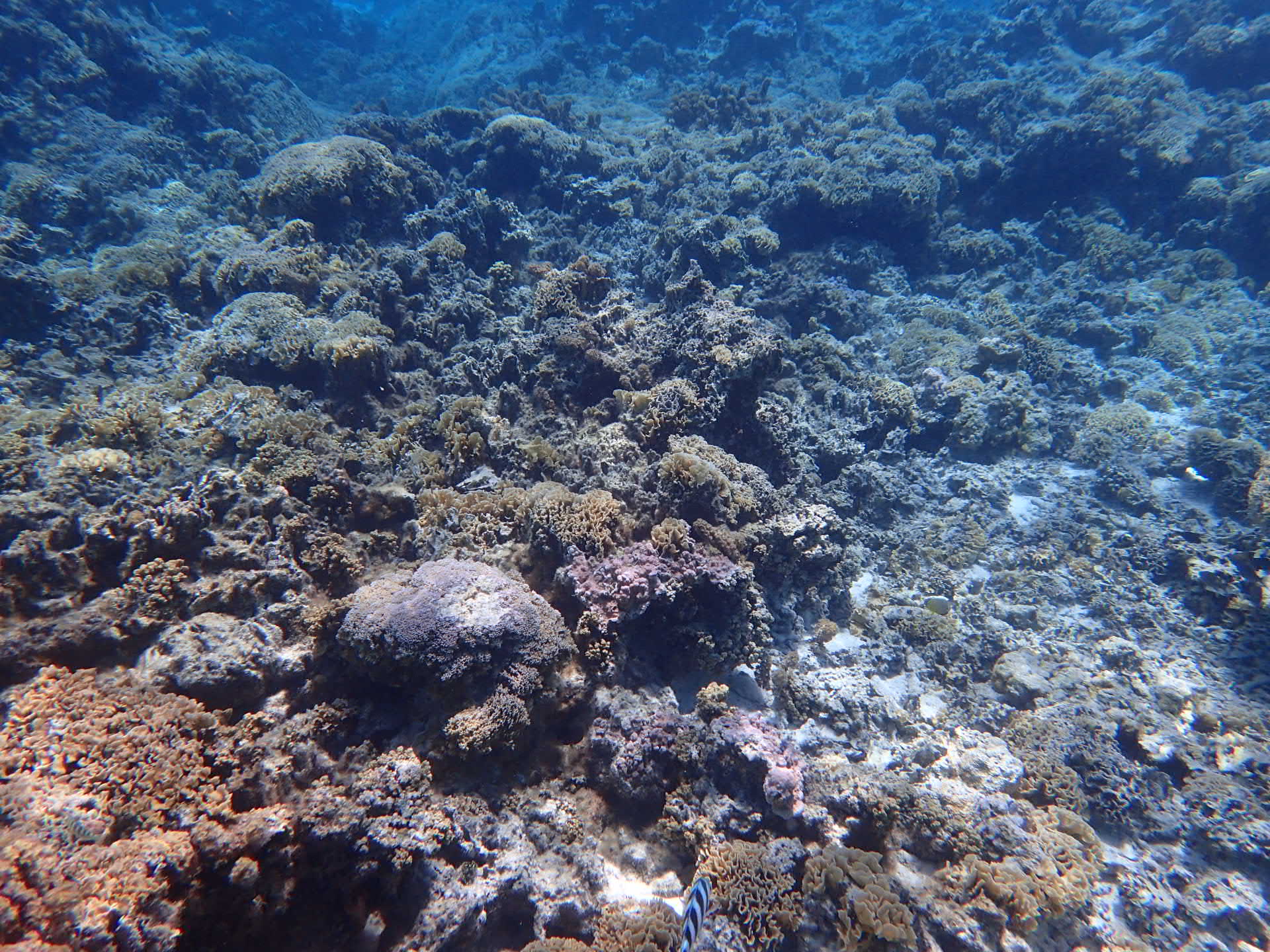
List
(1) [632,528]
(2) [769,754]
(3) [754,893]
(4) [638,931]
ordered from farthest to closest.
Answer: (1) [632,528]
(2) [769,754]
(3) [754,893]
(4) [638,931]

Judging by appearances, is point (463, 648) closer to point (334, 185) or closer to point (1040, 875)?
point (1040, 875)

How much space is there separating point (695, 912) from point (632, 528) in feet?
11.4

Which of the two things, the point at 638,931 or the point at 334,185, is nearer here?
the point at 638,931

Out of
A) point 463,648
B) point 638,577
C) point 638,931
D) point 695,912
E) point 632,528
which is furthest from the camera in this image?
point 632,528

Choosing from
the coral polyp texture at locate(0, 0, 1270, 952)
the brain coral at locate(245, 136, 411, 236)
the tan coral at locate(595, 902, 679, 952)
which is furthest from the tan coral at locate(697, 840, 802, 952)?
the brain coral at locate(245, 136, 411, 236)

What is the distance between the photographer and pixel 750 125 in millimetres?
18875

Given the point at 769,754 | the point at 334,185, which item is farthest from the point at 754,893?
the point at 334,185

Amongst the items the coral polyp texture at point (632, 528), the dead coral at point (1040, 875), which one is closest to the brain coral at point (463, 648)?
the coral polyp texture at point (632, 528)

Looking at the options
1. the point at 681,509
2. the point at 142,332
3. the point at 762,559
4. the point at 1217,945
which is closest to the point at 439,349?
the point at 142,332

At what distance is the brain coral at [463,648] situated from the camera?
15.4 ft

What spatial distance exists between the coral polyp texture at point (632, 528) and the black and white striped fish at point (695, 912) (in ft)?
0.65

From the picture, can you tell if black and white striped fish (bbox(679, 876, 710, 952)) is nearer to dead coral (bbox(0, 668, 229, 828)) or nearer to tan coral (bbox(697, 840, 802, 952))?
tan coral (bbox(697, 840, 802, 952))

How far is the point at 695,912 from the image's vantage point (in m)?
3.61

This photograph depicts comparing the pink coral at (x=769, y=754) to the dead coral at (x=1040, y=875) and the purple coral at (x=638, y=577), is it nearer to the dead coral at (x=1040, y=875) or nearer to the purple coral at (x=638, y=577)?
the purple coral at (x=638, y=577)
